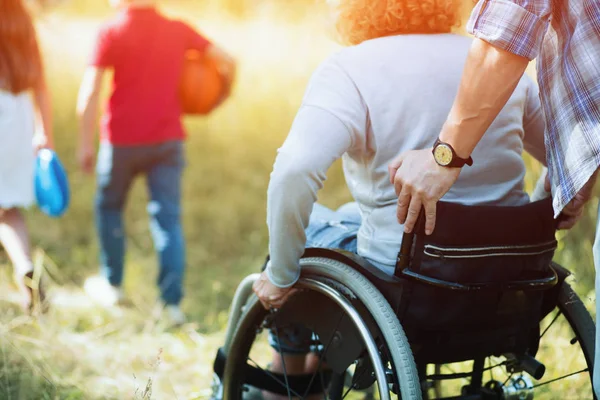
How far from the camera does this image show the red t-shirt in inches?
143

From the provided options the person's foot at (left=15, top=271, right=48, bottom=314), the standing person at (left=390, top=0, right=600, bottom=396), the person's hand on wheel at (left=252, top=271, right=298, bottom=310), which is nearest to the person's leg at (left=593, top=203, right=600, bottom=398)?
the standing person at (left=390, top=0, right=600, bottom=396)

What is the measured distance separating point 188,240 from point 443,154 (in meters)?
3.68

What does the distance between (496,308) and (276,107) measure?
16.2ft

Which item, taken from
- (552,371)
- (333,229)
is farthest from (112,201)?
(552,371)

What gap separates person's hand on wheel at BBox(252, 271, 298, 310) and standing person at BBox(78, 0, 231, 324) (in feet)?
5.77

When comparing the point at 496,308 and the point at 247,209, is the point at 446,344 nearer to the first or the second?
the point at 496,308

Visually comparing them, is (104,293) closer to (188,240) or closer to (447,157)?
(188,240)

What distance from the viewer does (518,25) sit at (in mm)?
1438

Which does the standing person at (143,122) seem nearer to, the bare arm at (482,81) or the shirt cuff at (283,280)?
the shirt cuff at (283,280)

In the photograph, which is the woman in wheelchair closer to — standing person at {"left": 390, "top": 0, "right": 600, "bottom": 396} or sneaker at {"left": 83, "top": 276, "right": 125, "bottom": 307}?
standing person at {"left": 390, "top": 0, "right": 600, "bottom": 396}

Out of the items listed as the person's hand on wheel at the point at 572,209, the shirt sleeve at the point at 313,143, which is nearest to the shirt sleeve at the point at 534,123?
the person's hand on wheel at the point at 572,209

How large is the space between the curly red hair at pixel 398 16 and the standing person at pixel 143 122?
1.98 metres

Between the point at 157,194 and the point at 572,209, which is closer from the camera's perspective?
the point at 572,209

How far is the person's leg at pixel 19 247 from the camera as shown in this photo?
3309 mm
